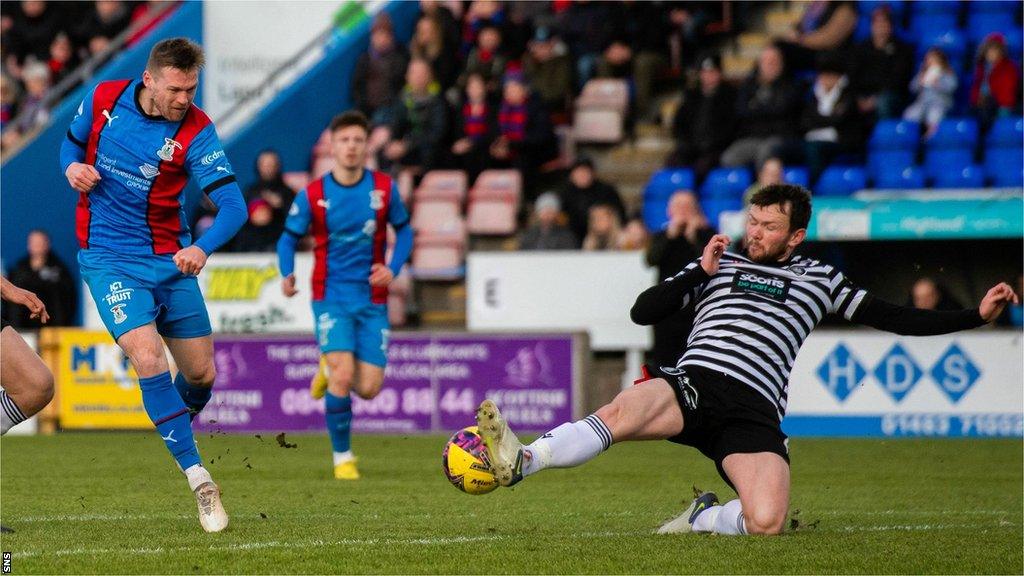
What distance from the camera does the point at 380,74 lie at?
20.1 m

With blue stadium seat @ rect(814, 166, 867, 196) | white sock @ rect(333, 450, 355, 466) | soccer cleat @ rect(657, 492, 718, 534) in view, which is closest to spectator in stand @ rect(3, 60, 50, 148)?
blue stadium seat @ rect(814, 166, 867, 196)

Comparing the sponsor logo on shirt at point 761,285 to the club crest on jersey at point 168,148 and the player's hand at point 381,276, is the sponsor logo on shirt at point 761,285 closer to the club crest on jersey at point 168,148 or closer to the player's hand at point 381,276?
the club crest on jersey at point 168,148

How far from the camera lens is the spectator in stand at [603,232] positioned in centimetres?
1658

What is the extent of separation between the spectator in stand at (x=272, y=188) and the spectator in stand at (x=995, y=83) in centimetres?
746

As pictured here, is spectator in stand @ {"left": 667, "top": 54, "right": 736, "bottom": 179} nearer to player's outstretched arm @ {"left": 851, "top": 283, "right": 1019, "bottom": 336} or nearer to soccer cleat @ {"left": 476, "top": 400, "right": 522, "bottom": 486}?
player's outstretched arm @ {"left": 851, "top": 283, "right": 1019, "bottom": 336}

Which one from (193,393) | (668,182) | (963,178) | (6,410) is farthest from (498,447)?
(668,182)

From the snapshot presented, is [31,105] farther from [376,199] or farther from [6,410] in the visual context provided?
[6,410]

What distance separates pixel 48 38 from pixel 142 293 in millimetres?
15074

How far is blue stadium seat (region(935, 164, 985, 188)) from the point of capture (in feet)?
53.2

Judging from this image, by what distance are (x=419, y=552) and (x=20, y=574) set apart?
164 centimetres

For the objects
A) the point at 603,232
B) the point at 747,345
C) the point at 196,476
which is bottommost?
the point at 196,476

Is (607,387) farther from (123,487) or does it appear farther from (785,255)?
(785,255)

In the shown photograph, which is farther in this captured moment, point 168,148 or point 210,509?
point 168,148

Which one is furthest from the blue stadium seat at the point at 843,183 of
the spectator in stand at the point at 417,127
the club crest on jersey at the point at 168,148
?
the club crest on jersey at the point at 168,148
